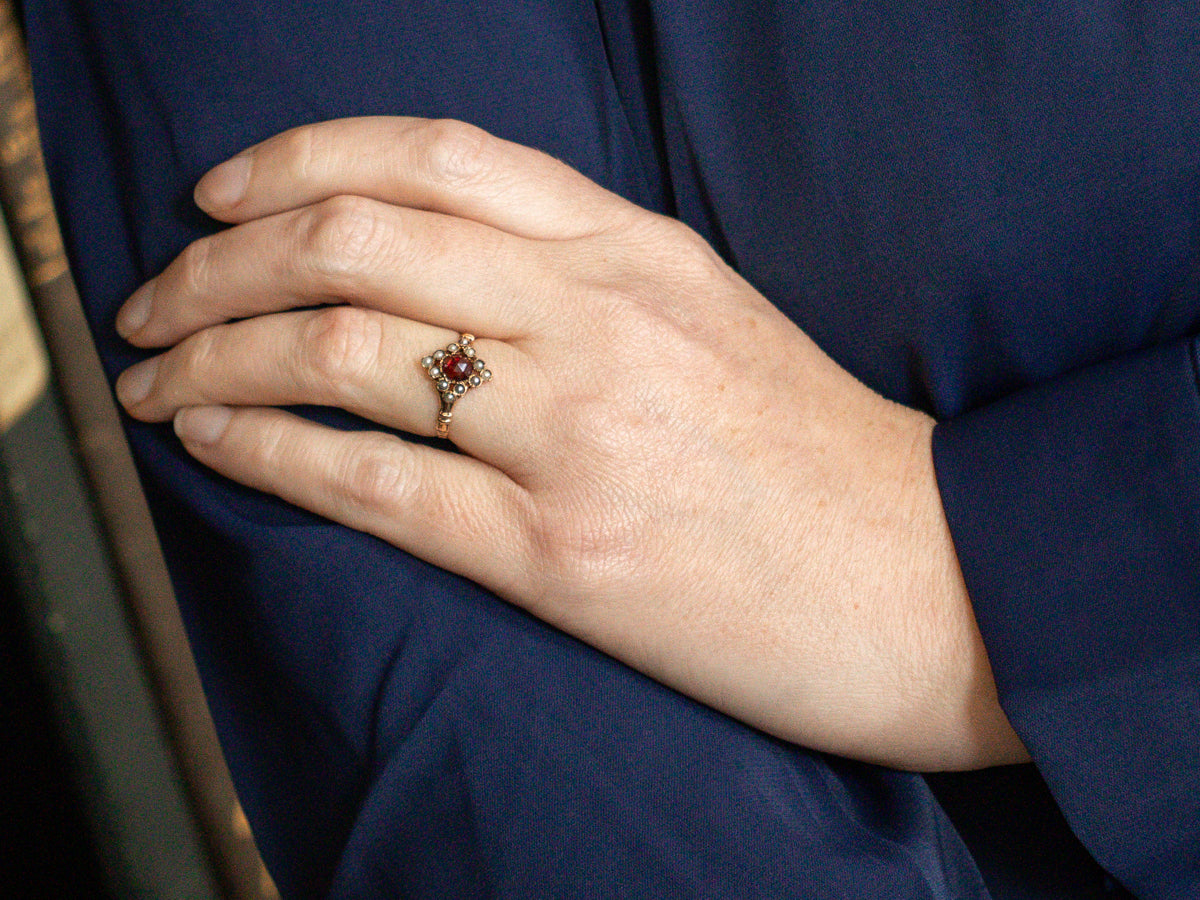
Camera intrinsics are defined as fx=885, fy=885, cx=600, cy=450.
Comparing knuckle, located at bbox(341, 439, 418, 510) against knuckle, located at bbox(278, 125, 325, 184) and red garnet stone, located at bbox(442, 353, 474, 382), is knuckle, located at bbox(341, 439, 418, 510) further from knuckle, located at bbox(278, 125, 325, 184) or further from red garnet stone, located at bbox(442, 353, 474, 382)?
knuckle, located at bbox(278, 125, 325, 184)

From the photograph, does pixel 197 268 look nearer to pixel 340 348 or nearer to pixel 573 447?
pixel 340 348

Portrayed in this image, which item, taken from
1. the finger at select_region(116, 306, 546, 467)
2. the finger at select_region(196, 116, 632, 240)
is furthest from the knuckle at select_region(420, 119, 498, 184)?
the finger at select_region(116, 306, 546, 467)

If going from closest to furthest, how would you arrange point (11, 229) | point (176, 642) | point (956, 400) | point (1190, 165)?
point (1190, 165) < point (956, 400) < point (11, 229) < point (176, 642)

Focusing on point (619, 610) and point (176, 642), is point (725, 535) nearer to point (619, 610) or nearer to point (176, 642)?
point (619, 610)

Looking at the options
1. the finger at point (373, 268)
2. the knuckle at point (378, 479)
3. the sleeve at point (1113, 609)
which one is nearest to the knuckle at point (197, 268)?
the finger at point (373, 268)

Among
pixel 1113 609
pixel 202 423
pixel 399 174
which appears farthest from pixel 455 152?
pixel 1113 609

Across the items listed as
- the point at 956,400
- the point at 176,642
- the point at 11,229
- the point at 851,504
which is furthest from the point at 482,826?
the point at 11,229

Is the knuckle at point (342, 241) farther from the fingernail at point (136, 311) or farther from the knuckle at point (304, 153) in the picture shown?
the fingernail at point (136, 311)
